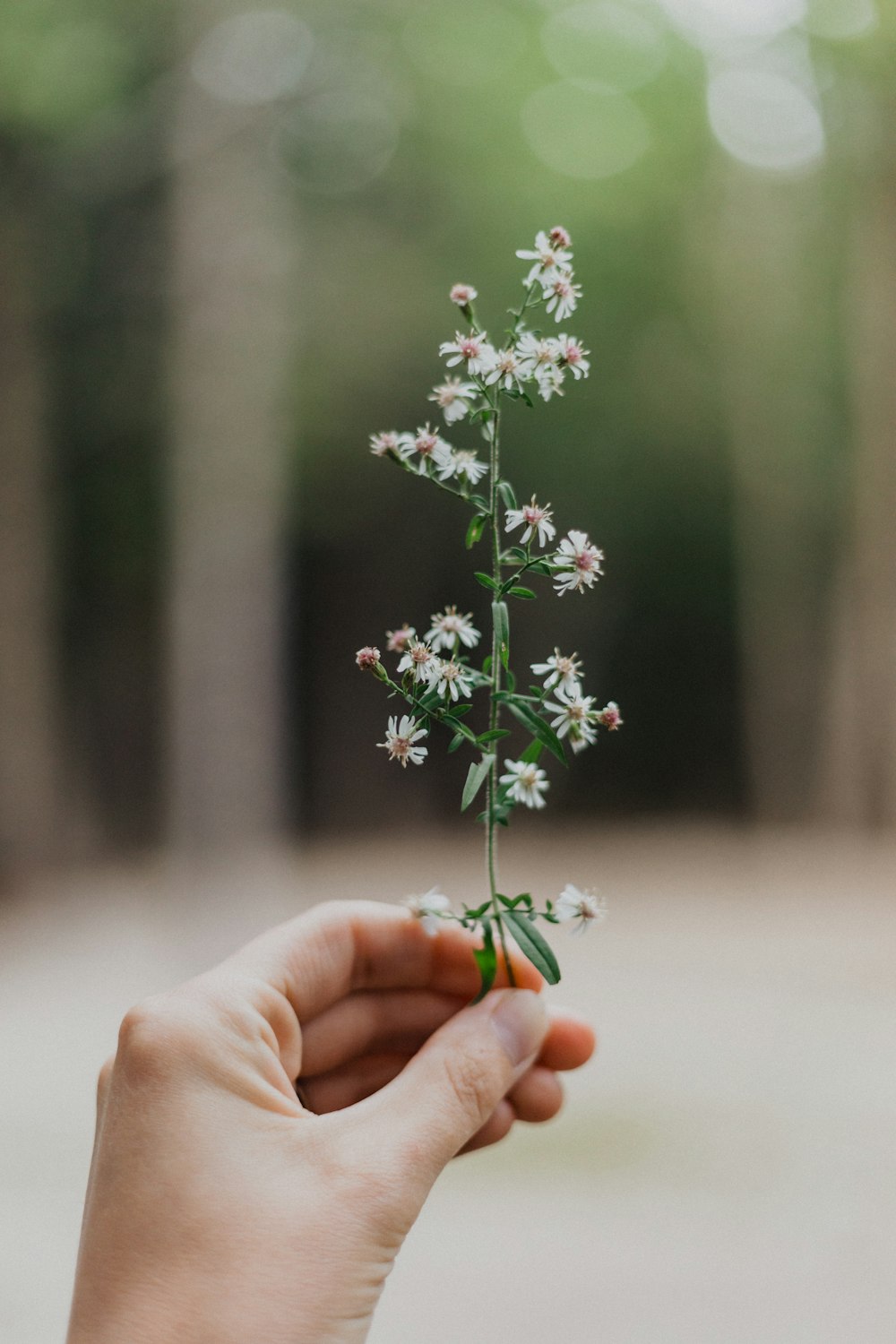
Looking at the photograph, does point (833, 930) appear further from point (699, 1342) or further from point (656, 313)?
point (656, 313)

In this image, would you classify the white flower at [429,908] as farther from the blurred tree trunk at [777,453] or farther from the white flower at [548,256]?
the blurred tree trunk at [777,453]

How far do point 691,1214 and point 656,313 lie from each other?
176 inches

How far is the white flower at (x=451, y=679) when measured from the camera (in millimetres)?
892

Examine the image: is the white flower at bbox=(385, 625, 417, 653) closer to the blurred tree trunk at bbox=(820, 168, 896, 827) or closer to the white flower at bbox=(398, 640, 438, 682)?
the white flower at bbox=(398, 640, 438, 682)

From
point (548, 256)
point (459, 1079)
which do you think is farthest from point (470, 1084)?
point (548, 256)

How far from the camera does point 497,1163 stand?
99.7 inches

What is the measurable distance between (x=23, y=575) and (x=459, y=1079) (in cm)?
438

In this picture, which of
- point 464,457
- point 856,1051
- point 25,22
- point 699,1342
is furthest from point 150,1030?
point 25,22

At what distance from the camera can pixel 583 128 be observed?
4430 mm

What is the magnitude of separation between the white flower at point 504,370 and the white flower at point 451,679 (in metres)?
0.25

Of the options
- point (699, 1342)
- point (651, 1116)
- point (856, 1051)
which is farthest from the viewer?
point (856, 1051)

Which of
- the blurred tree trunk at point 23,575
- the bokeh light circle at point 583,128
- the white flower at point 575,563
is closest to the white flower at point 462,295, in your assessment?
the white flower at point 575,563

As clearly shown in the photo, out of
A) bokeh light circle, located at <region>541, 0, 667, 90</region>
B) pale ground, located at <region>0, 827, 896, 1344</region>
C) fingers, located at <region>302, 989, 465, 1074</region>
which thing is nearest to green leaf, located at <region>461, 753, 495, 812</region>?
fingers, located at <region>302, 989, 465, 1074</region>

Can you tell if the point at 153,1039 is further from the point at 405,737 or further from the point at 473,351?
the point at 473,351
